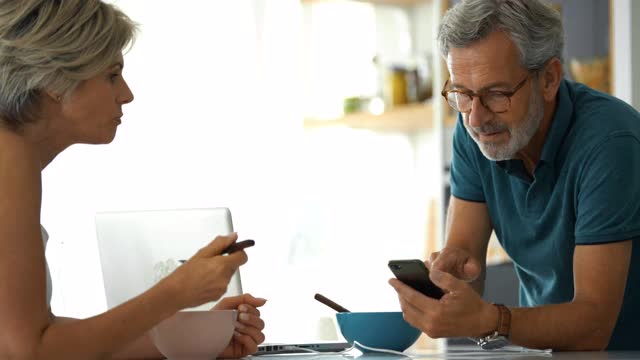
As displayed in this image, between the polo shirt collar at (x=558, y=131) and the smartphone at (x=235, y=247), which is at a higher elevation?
the polo shirt collar at (x=558, y=131)

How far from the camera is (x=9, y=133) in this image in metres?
1.46

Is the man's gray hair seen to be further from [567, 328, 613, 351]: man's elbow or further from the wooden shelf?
the wooden shelf

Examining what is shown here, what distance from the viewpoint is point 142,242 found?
Answer: 6.06ft

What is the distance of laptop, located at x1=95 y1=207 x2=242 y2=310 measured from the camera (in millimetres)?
1840

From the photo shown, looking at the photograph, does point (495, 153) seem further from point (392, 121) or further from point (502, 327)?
point (392, 121)

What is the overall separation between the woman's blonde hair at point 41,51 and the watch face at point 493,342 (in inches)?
35.5

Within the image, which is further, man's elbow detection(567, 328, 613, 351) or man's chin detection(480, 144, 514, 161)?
man's chin detection(480, 144, 514, 161)

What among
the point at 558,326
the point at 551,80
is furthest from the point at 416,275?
Answer: the point at 551,80

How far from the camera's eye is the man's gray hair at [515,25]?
2.00 metres

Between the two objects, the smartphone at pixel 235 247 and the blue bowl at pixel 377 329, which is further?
the blue bowl at pixel 377 329

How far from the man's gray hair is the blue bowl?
24.5 inches

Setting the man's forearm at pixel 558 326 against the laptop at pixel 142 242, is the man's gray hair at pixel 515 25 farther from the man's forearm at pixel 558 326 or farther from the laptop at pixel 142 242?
the laptop at pixel 142 242

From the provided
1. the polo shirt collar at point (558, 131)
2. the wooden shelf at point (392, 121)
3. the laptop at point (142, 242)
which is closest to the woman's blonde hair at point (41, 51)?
the laptop at point (142, 242)

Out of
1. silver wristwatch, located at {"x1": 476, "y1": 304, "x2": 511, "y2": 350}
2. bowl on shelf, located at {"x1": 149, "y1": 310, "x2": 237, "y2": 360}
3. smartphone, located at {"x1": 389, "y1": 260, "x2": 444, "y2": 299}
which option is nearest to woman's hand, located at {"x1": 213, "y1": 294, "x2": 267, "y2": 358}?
bowl on shelf, located at {"x1": 149, "y1": 310, "x2": 237, "y2": 360}
